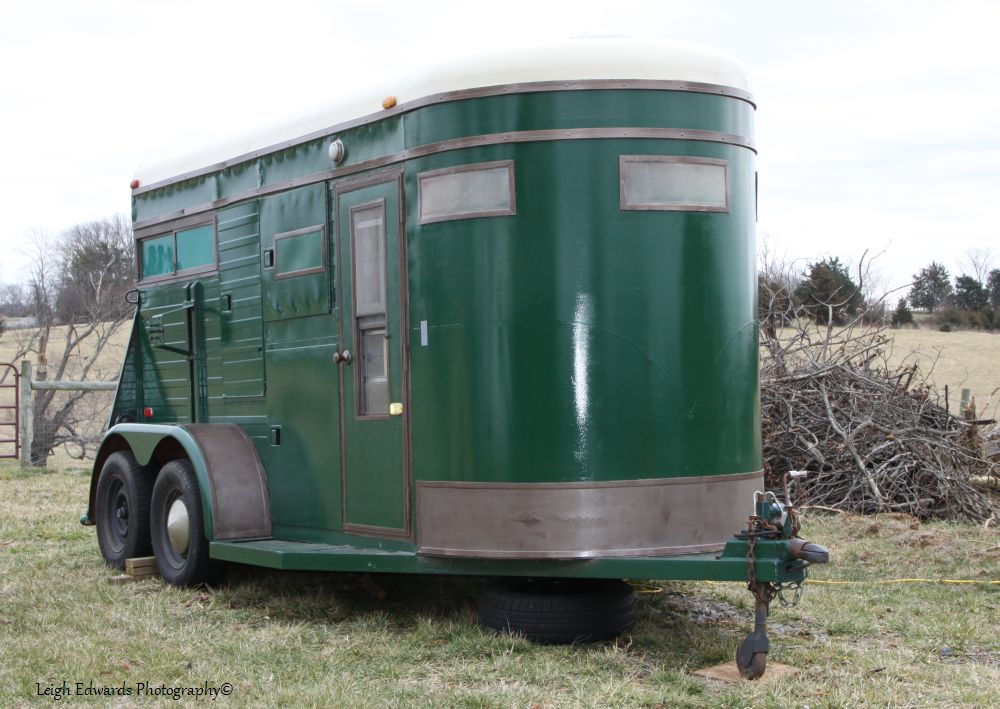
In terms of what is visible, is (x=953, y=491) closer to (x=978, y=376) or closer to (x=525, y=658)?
(x=525, y=658)

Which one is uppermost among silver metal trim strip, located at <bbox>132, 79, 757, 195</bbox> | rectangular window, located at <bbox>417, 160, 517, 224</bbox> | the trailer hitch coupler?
silver metal trim strip, located at <bbox>132, 79, 757, 195</bbox>

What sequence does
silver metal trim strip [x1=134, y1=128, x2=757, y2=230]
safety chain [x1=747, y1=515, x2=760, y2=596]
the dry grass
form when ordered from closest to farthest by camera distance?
safety chain [x1=747, y1=515, x2=760, y2=596]
silver metal trim strip [x1=134, y1=128, x2=757, y2=230]
the dry grass

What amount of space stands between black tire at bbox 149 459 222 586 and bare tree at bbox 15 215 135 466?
7.22 metres

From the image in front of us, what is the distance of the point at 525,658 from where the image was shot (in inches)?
213

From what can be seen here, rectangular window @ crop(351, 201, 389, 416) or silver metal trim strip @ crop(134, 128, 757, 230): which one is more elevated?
silver metal trim strip @ crop(134, 128, 757, 230)

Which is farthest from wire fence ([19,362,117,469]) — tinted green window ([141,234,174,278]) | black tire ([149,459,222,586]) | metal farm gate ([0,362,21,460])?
black tire ([149,459,222,586])

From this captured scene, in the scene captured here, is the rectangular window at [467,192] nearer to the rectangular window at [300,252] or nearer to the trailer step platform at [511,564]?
the rectangular window at [300,252]

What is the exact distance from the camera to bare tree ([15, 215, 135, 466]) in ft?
58.7

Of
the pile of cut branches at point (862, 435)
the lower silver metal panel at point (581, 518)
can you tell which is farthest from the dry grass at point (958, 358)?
the lower silver metal panel at point (581, 518)

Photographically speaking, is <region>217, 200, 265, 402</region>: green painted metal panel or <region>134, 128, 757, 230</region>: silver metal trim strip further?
<region>217, 200, 265, 402</region>: green painted metal panel

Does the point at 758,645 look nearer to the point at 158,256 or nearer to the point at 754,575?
the point at 754,575

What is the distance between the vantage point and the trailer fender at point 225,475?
6883 millimetres

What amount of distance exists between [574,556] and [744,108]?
2.56 meters

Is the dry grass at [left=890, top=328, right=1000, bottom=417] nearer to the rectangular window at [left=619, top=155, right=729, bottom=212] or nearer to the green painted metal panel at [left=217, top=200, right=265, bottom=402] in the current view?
the green painted metal panel at [left=217, top=200, right=265, bottom=402]
